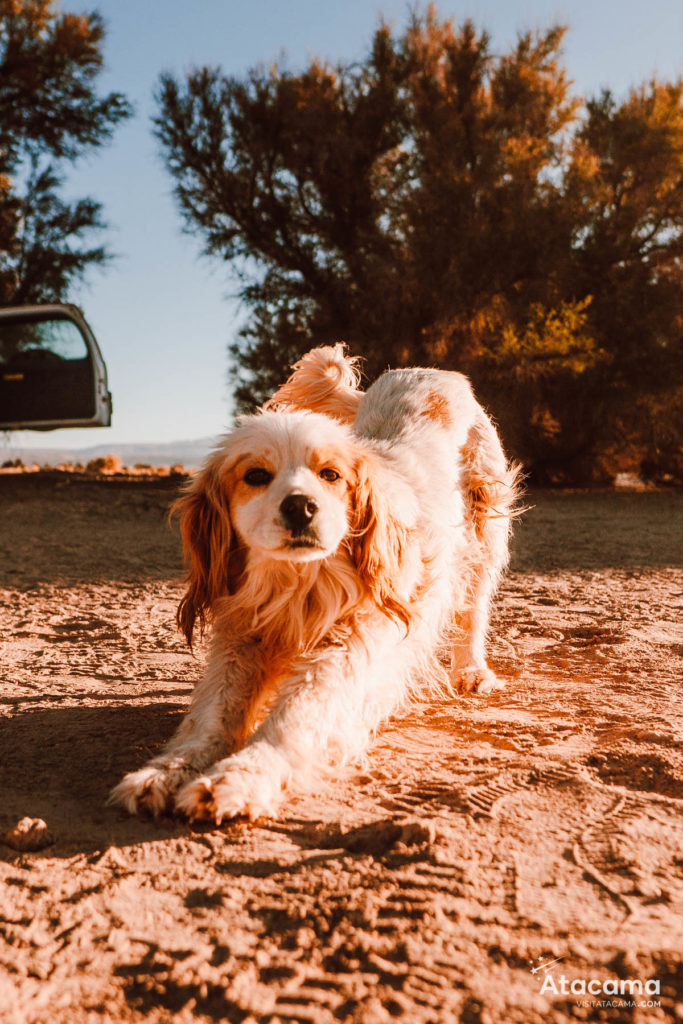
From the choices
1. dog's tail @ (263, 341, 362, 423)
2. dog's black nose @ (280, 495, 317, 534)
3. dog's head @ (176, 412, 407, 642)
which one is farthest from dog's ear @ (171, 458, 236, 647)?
dog's tail @ (263, 341, 362, 423)

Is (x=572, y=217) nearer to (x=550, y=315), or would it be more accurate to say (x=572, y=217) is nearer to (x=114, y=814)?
(x=550, y=315)

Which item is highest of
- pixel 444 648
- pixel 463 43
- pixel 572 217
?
pixel 463 43

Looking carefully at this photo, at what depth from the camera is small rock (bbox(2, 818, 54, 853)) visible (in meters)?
2.28

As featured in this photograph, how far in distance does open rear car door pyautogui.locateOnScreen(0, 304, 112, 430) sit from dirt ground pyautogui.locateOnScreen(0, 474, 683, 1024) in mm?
8423

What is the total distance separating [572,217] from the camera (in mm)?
14914

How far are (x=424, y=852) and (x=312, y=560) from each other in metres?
1.25

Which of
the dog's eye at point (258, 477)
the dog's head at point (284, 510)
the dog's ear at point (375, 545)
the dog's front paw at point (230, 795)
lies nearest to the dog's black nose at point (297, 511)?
the dog's head at point (284, 510)

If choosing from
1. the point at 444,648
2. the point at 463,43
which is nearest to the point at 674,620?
the point at 444,648

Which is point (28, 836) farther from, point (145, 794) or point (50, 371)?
point (50, 371)

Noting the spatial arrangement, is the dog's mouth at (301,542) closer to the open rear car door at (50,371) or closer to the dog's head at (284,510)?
the dog's head at (284,510)

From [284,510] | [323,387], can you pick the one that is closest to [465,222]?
[323,387]

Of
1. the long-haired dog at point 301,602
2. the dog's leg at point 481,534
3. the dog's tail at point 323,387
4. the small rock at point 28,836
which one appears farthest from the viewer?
the dog's tail at point 323,387

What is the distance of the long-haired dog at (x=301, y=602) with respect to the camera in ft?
8.86

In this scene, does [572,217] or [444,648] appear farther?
[572,217]
